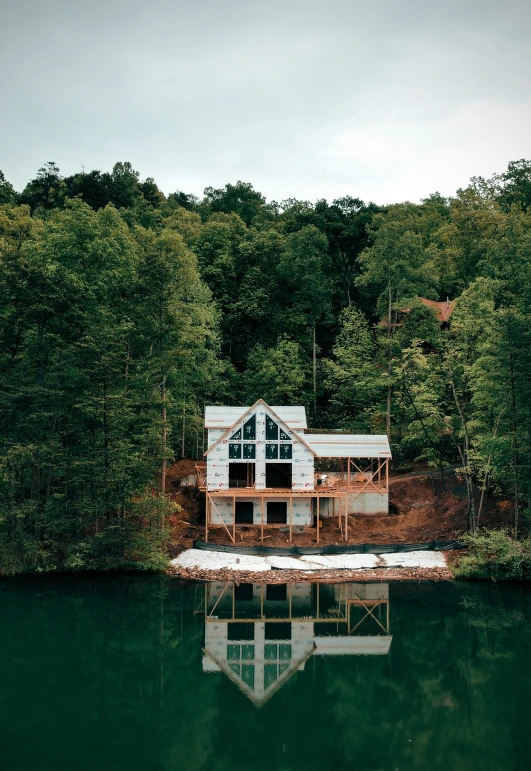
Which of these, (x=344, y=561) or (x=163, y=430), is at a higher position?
(x=163, y=430)

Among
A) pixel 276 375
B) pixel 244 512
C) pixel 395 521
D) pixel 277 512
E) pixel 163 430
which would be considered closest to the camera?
pixel 163 430

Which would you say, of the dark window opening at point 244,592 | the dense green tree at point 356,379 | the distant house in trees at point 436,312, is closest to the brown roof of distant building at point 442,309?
the distant house in trees at point 436,312

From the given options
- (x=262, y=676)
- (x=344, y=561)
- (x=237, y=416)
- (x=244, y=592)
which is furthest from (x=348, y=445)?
(x=262, y=676)

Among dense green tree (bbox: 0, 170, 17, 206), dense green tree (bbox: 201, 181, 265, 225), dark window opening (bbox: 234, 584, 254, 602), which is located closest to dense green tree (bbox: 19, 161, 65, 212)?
dense green tree (bbox: 0, 170, 17, 206)

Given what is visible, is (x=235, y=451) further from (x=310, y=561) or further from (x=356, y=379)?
(x=356, y=379)

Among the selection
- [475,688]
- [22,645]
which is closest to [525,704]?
[475,688]

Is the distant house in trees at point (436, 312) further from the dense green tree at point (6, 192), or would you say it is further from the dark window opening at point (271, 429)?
the dense green tree at point (6, 192)

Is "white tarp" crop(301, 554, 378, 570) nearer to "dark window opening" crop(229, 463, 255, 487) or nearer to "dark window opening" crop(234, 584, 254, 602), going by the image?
"dark window opening" crop(234, 584, 254, 602)
